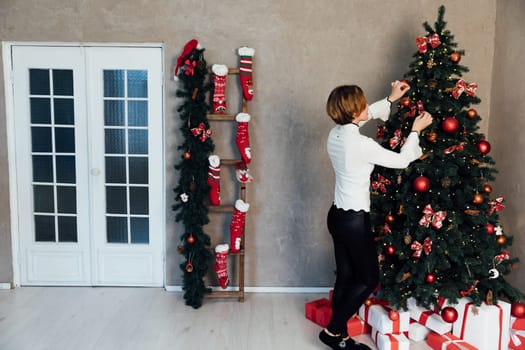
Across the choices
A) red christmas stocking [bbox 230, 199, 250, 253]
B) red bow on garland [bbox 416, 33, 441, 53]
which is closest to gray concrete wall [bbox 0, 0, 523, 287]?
red christmas stocking [bbox 230, 199, 250, 253]

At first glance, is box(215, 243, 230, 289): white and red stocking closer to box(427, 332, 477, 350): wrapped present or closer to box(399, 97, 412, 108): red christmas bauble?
box(427, 332, 477, 350): wrapped present

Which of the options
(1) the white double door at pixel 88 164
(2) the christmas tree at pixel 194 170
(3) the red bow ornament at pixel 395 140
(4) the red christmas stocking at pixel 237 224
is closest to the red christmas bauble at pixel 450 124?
(3) the red bow ornament at pixel 395 140

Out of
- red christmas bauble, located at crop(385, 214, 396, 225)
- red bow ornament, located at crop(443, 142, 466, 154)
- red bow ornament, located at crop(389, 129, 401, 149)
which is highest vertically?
red bow ornament, located at crop(389, 129, 401, 149)

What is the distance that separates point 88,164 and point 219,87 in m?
1.27

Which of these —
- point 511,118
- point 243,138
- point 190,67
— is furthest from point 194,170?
point 511,118

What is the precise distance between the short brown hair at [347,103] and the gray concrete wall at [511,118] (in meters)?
1.41

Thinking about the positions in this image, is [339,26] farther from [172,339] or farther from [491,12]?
[172,339]

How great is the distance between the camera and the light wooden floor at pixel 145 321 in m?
2.80

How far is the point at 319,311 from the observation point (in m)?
3.07

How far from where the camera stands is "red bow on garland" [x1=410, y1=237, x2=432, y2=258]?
105 inches

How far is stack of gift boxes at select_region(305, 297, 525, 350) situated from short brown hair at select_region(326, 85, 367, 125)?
1.29 metres

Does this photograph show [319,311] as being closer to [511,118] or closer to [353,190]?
[353,190]

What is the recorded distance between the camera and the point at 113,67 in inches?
138

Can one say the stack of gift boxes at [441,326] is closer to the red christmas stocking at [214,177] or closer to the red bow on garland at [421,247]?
the red bow on garland at [421,247]
